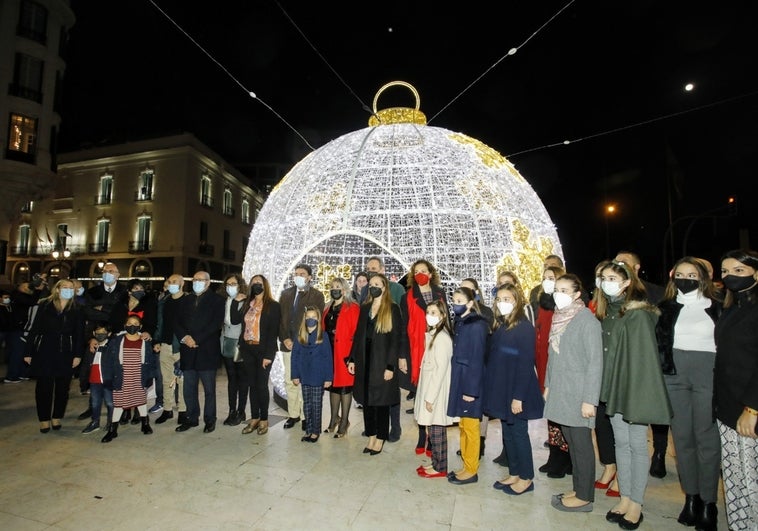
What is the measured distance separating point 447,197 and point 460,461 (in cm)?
371

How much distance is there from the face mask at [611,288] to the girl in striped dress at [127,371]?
5596mm

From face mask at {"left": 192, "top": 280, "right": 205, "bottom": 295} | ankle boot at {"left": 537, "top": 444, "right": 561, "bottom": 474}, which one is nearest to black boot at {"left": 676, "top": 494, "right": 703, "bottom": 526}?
ankle boot at {"left": 537, "top": 444, "right": 561, "bottom": 474}

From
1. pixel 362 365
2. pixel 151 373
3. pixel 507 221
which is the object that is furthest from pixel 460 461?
pixel 151 373

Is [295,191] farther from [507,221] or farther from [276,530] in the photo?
[276,530]

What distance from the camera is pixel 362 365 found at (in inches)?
202

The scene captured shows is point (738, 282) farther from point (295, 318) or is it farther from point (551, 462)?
point (295, 318)

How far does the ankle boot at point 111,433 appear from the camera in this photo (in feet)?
16.9

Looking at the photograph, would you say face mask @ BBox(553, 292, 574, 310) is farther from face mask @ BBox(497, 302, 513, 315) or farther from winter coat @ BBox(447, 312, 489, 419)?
winter coat @ BBox(447, 312, 489, 419)

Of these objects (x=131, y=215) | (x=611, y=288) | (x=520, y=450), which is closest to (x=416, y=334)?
(x=520, y=450)

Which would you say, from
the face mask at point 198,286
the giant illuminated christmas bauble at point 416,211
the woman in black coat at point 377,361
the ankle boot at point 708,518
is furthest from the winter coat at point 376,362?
the ankle boot at point 708,518

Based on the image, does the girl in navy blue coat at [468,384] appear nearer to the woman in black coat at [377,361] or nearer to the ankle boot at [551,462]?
the ankle boot at [551,462]

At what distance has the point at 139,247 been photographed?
1170 inches

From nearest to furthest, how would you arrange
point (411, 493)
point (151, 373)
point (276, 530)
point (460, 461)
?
1. point (276, 530)
2. point (411, 493)
3. point (460, 461)
4. point (151, 373)

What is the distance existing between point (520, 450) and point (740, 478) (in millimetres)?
1617
